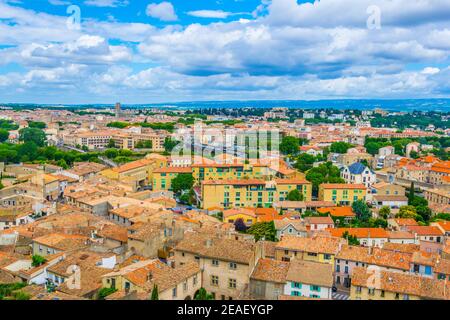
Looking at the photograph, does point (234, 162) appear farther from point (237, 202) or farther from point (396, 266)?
point (396, 266)

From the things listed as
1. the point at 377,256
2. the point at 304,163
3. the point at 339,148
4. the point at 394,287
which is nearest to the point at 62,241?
the point at 394,287

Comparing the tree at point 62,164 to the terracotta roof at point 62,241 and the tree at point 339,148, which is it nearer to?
the terracotta roof at point 62,241

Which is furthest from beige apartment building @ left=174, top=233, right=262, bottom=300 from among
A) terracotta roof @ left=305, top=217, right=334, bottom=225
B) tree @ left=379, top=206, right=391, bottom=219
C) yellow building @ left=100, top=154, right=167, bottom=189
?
yellow building @ left=100, top=154, right=167, bottom=189

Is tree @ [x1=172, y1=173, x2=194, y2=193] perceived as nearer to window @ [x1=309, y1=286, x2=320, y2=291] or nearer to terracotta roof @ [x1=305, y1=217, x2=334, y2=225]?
terracotta roof @ [x1=305, y1=217, x2=334, y2=225]

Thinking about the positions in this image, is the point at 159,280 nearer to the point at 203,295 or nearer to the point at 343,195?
the point at 203,295
